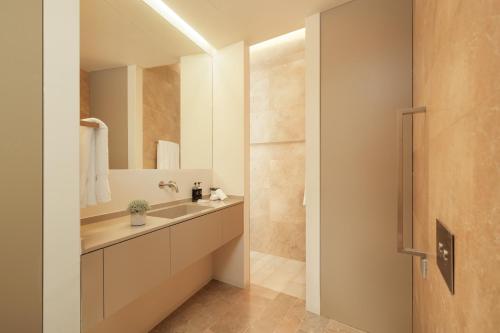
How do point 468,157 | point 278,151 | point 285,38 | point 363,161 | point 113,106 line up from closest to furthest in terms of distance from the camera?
point 468,157 → point 113,106 → point 363,161 → point 285,38 → point 278,151

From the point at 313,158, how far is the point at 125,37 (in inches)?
73.1

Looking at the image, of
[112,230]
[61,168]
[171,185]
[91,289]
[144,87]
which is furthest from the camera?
[171,185]

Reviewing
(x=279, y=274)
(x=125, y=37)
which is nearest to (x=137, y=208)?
(x=125, y=37)

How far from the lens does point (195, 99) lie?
2346 millimetres

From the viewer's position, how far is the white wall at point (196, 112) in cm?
226

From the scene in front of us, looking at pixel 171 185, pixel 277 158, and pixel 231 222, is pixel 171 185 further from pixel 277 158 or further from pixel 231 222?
pixel 277 158

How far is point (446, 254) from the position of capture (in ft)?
2.03

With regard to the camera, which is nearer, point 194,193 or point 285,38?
point 194,193

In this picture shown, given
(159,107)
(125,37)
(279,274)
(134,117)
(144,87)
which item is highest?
(125,37)

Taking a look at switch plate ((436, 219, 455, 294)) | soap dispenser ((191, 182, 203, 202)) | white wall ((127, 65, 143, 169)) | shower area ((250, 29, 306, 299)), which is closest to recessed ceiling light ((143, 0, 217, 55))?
white wall ((127, 65, 143, 169))

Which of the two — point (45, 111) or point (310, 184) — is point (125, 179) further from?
point (310, 184)

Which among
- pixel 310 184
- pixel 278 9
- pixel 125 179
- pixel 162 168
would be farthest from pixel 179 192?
pixel 278 9

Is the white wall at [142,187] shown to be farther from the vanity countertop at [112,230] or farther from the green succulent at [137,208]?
the green succulent at [137,208]

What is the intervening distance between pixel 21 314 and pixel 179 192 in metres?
1.37
